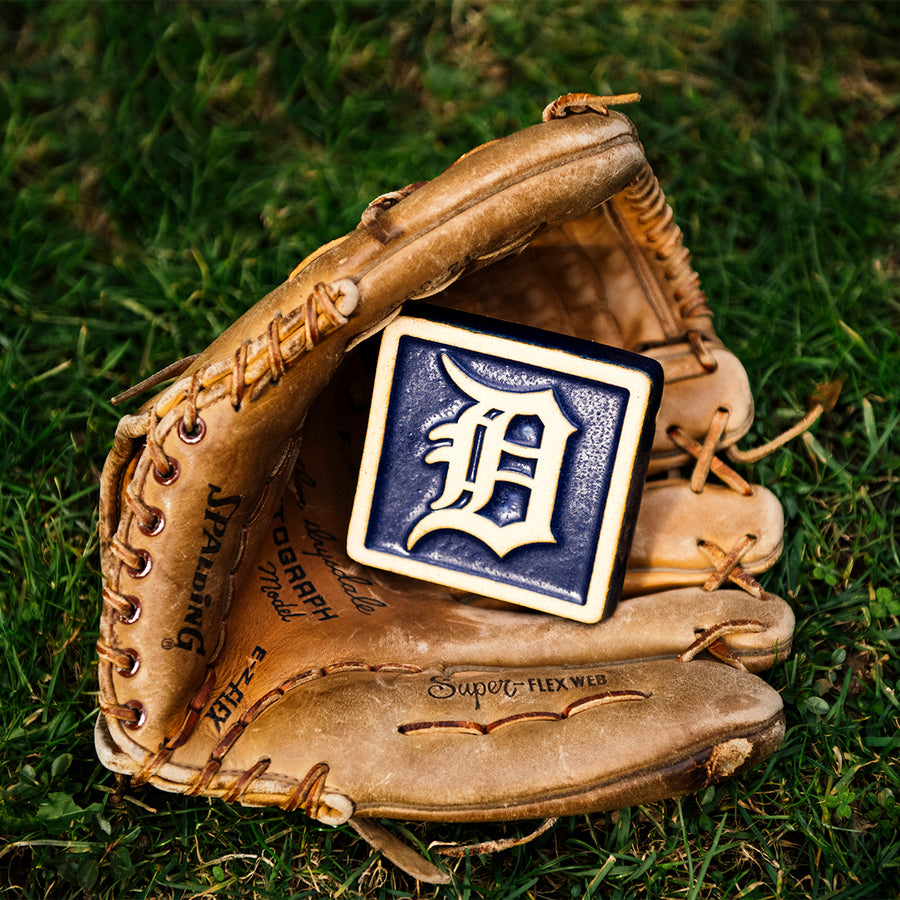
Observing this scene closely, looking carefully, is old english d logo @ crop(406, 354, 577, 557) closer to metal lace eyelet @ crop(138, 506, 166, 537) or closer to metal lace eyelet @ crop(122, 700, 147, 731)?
metal lace eyelet @ crop(138, 506, 166, 537)

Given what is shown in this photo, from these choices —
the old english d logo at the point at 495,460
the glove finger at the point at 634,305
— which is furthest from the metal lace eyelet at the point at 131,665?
the glove finger at the point at 634,305

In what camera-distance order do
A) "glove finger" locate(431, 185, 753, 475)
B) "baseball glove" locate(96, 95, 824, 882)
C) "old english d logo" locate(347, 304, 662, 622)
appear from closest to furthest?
"baseball glove" locate(96, 95, 824, 882), "old english d logo" locate(347, 304, 662, 622), "glove finger" locate(431, 185, 753, 475)

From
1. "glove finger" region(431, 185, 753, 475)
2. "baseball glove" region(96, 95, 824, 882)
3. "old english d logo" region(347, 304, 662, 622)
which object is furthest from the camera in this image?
"glove finger" region(431, 185, 753, 475)

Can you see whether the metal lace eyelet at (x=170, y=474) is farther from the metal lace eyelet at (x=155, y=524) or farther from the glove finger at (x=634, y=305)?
the glove finger at (x=634, y=305)

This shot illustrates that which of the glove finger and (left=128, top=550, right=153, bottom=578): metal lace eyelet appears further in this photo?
the glove finger

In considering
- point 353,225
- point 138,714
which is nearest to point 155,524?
point 138,714

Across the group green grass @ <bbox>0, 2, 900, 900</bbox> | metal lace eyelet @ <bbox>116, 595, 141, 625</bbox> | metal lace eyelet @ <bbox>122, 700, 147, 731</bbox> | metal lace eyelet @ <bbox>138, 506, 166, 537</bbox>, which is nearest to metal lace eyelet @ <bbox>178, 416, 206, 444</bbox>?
metal lace eyelet @ <bbox>138, 506, 166, 537</bbox>

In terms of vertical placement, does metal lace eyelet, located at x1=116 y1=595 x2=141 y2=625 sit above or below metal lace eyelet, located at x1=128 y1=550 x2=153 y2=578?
below
